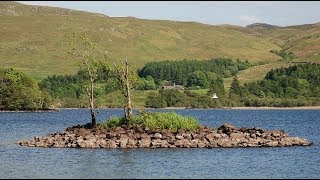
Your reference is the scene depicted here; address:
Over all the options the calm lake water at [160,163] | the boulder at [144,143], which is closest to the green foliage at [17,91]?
the calm lake water at [160,163]

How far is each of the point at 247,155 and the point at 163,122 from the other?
41.6 feet

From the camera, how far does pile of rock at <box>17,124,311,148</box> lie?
73.2 m

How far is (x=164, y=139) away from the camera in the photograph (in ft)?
242

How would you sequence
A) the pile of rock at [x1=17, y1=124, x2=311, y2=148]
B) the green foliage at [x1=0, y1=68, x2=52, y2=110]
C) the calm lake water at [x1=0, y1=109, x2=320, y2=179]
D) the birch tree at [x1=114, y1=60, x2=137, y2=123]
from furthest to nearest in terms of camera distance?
the green foliage at [x1=0, y1=68, x2=52, y2=110] < the birch tree at [x1=114, y1=60, x2=137, y2=123] < the pile of rock at [x1=17, y1=124, x2=311, y2=148] < the calm lake water at [x1=0, y1=109, x2=320, y2=179]

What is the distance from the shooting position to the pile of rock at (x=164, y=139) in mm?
73250

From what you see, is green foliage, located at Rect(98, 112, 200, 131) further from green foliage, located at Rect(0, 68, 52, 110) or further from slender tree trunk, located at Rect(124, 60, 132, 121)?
green foliage, located at Rect(0, 68, 52, 110)

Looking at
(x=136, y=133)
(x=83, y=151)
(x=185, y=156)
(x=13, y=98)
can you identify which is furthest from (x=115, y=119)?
(x=13, y=98)

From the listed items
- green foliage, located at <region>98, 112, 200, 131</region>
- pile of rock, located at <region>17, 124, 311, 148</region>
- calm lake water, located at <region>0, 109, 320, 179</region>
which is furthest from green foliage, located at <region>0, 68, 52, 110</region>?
green foliage, located at <region>98, 112, 200, 131</region>

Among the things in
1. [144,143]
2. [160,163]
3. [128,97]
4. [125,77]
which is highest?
[125,77]

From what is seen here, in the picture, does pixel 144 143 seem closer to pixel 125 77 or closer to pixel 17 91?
Answer: pixel 125 77

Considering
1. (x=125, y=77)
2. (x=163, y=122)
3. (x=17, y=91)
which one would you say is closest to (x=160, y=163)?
(x=163, y=122)

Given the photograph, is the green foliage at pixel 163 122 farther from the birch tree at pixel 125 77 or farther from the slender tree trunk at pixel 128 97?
the birch tree at pixel 125 77

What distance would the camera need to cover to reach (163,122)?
7700 centimetres

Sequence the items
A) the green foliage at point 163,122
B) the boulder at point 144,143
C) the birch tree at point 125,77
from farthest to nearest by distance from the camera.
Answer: the birch tree at point 125,77 < the green foliage at point 163,122 < the boulder at point 144,143
